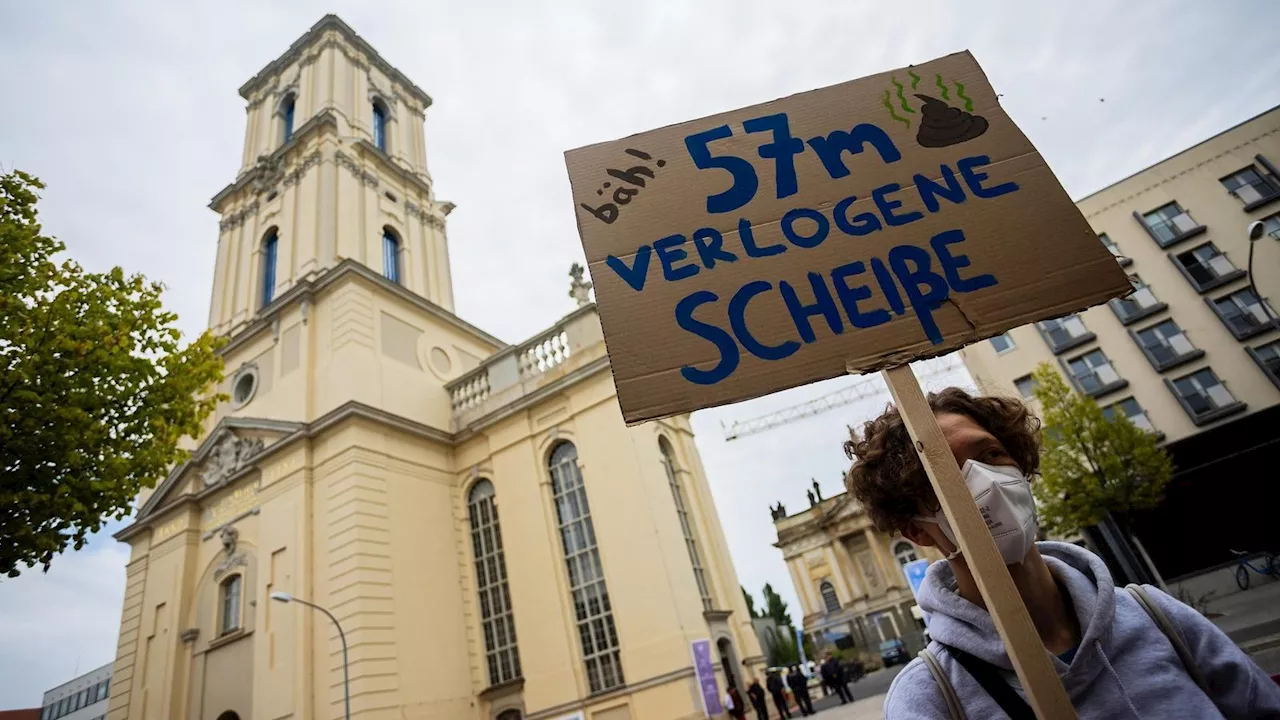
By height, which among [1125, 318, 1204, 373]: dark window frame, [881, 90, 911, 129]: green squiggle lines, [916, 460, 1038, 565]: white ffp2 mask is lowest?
[916, 460, 1038, 565]: white ffp2 mask

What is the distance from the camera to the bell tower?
21969 mm

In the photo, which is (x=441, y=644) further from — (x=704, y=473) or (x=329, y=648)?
(x=704, y=473)

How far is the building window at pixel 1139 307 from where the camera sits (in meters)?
27.2

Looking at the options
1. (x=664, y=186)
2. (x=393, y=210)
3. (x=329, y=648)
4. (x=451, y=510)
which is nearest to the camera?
(x=664, y=186)

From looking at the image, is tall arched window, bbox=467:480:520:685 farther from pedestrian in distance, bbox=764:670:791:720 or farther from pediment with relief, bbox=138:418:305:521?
pedestrian in distance, bbox=764:670:791:720

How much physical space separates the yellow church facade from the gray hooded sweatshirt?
1323cm

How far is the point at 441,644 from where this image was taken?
15734 mm

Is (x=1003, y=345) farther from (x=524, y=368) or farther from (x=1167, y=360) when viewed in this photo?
(x=524, y=368)

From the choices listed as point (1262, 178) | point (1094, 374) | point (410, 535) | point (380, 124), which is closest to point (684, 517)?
point (410, 535)

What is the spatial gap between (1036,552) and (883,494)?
0.48 m

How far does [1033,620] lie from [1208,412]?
105 feet

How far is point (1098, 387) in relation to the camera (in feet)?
90.6

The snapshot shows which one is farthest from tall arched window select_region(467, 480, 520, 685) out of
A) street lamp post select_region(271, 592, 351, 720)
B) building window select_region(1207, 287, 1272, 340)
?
building window select_region(1207, 287, 1272, 340)

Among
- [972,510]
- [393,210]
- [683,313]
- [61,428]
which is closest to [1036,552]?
[972,510]
